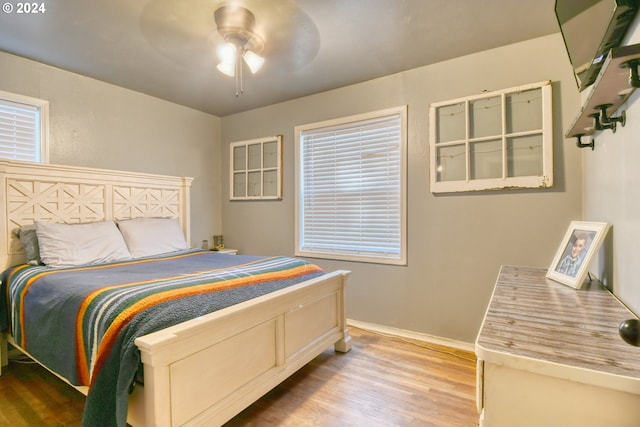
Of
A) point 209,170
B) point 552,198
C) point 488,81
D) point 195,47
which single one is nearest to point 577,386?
point 552,198

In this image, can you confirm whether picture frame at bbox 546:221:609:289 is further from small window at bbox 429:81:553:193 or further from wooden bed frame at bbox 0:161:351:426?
wooden bed frame at bbox 0:161:351:426

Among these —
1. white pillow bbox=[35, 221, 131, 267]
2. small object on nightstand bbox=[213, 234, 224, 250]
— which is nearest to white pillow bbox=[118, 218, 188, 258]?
white pillow bbox=[35, 221, 131, 267]

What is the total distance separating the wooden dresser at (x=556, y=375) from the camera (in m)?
0.69

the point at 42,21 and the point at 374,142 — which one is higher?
the point at 42,21

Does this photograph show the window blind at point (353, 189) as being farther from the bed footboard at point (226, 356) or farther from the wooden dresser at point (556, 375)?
the wooden dresser at point (556, 375)

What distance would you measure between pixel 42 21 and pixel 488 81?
3296mm

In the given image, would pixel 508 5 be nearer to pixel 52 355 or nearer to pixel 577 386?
pixel 577 386

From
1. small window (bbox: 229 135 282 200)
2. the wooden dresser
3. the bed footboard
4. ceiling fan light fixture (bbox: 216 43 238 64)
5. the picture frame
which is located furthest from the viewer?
small window (bbox: 229 135 282 200)

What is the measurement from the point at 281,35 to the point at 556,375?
241 centimetres

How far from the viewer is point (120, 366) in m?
1.26

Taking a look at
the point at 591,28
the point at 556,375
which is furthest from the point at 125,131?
the point at 556,375

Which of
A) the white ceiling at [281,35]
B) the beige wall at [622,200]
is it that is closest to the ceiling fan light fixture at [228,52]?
the white ceiling at [281,35]

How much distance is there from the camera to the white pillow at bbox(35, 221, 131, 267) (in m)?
2.36

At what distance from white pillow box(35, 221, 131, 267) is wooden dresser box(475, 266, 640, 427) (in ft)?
9.14
